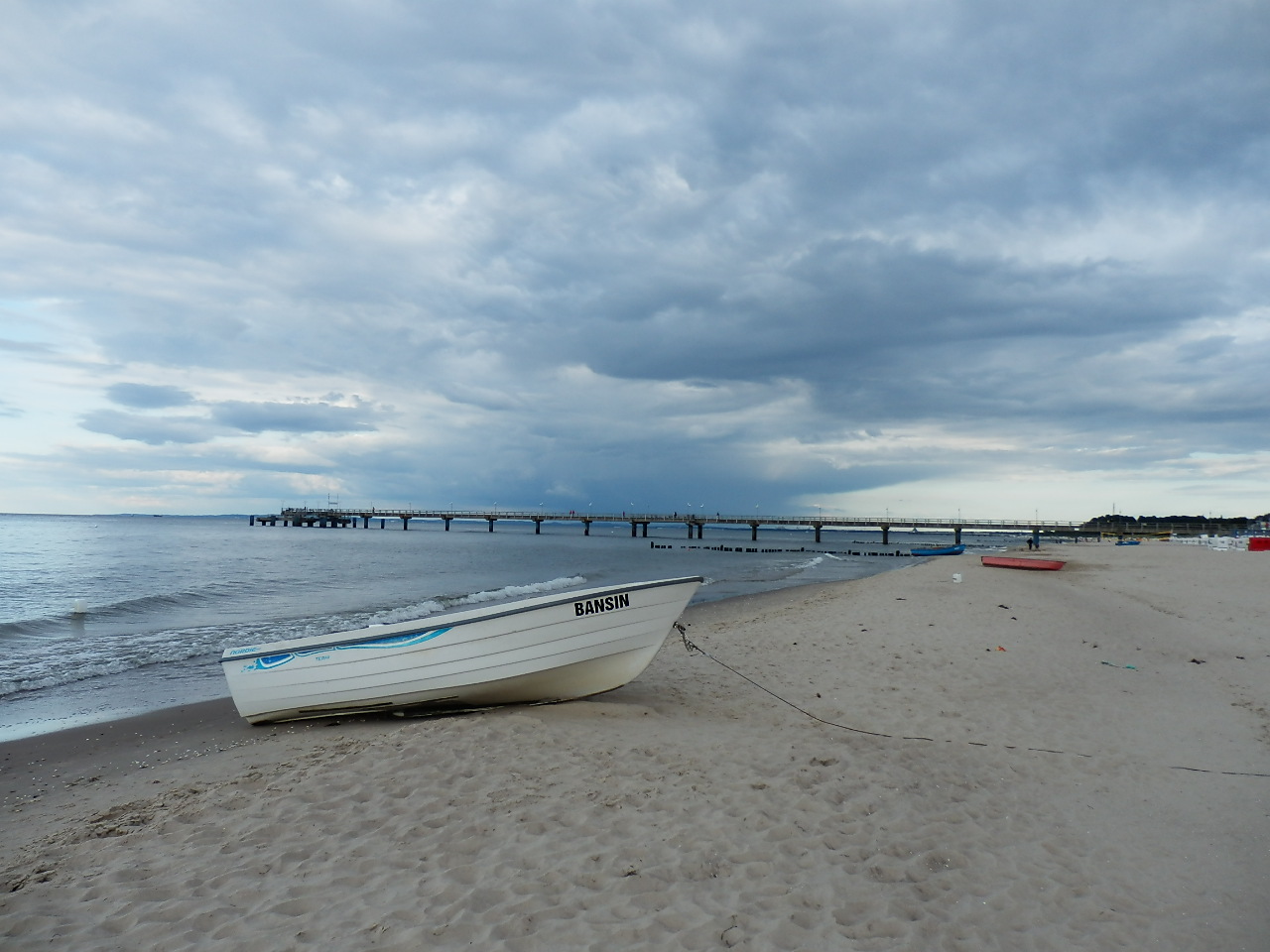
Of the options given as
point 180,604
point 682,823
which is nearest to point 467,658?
point 682,823

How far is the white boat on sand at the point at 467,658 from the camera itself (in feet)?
26.0

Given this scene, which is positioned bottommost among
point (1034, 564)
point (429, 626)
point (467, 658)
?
point (467, 658)

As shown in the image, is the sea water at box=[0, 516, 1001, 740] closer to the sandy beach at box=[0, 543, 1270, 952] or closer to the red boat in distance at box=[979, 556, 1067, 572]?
the sandy beach at box=[0, 543, 1270, 952]

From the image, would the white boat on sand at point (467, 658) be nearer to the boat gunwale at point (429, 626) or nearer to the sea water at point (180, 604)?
the boat gunwale at point (429, 626)

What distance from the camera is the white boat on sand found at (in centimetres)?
793

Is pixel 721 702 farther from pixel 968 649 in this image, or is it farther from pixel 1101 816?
pixel 968 649

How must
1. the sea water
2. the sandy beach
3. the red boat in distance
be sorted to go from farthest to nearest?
1. the red boat in distance
2. the sea water
3. the sandy beach

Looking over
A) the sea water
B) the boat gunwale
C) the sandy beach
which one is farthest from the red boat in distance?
the boat gunwale

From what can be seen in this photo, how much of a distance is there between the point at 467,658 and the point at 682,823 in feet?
12.4

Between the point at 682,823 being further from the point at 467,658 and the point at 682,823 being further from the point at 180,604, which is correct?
the point at 180,604

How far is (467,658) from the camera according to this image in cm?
793

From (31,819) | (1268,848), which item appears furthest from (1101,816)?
(31,819)

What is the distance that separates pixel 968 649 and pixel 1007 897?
319 inches

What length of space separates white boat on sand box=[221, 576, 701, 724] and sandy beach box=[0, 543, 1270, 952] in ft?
1.12
